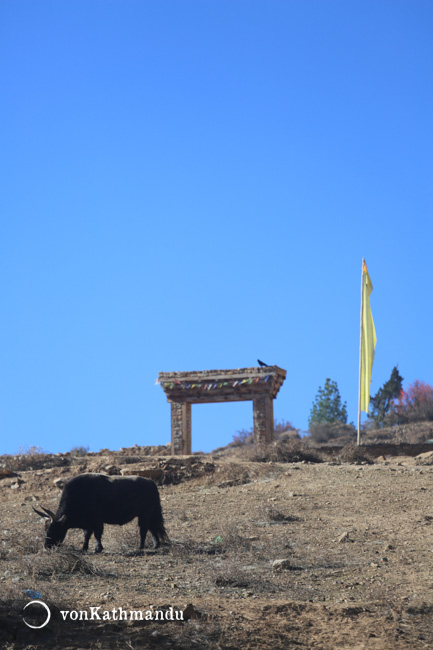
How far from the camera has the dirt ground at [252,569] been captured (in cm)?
842

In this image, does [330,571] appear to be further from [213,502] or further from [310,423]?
[310,423]

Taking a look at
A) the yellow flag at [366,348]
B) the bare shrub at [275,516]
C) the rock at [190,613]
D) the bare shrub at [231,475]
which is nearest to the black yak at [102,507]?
the bare shrub at [275,516]

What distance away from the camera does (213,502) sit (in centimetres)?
1989

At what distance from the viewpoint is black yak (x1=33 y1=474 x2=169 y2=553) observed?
14648 mm

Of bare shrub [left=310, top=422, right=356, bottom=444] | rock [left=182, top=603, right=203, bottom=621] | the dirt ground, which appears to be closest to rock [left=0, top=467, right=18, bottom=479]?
the dirt ground

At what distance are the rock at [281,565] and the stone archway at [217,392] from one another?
789 inches

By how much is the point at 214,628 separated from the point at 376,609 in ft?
7.72

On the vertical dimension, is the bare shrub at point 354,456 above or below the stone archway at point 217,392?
below

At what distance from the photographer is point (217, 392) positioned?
108 ft

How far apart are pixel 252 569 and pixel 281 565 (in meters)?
0.46

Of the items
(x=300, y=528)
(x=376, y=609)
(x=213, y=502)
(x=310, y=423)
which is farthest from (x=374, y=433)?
(x=376, y=609)

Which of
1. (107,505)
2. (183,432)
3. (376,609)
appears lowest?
(376,609)

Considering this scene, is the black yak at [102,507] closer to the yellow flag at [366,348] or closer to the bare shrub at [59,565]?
the bare shrub at [59,565]

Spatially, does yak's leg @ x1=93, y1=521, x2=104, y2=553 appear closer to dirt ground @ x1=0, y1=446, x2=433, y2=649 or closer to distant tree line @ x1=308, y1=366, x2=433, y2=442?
dirt ground @ x1=0, y1=446, x2=433, y2=649
